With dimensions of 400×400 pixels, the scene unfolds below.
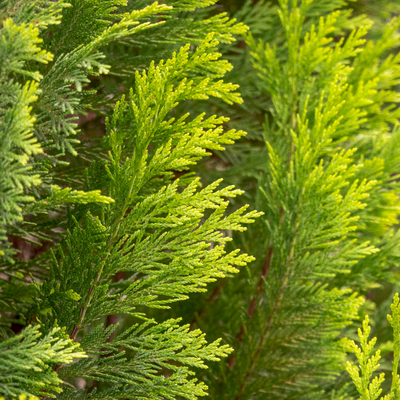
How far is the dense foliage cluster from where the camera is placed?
795mm

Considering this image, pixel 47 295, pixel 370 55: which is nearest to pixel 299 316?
pixel 47 295

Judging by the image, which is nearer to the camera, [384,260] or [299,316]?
[299,316]

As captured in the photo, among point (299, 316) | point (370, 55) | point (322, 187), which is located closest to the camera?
point (322, 187)

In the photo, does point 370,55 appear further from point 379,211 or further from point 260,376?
point 260,376

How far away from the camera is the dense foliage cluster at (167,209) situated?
0.79 metres

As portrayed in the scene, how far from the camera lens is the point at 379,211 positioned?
56.1 inches

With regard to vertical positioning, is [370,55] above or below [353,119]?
above

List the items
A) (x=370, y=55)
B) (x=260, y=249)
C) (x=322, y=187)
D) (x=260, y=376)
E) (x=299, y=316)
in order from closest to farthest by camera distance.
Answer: (x=322, y=187) < (x=299, y=316) < (x=260, y=376) < (x=370, y=55) < (x=260, y=249)

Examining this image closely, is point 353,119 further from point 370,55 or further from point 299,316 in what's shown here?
point 299,316

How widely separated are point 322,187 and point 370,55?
659 mm

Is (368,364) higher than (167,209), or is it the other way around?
(167,209)

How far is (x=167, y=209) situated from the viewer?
0.86m

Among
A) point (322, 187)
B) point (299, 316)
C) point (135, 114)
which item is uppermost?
point (135, 114)

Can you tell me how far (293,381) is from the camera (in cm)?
136
